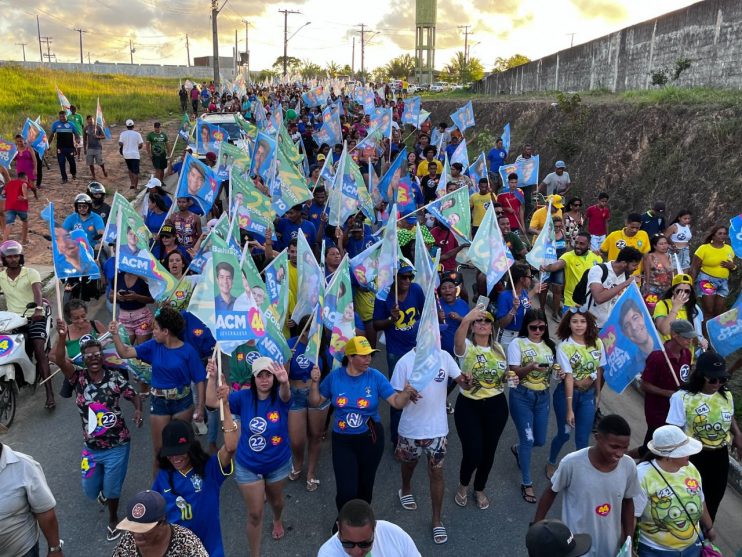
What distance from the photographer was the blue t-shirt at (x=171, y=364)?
15.9 ft

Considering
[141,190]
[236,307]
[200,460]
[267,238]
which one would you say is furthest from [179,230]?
[141,190]

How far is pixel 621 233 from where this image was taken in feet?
26.7

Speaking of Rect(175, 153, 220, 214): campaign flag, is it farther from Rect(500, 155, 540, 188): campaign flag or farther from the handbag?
Rect(500, 155, 540, 188): campaign flag

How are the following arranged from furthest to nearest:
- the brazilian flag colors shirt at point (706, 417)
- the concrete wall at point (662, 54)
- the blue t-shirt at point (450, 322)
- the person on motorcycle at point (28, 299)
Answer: the concrete wall at point (662, 54) < the person on motorcycle at point (28, 299) < the blue t-shirt at point (450, 322) < the brazilian flag colors shirt at point (706, 417)

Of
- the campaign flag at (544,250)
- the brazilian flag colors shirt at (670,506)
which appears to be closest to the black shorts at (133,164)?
the campaign flag at (544,250)

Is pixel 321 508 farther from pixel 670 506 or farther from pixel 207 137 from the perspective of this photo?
pixel 207 137

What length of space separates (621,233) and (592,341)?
3.47 meters

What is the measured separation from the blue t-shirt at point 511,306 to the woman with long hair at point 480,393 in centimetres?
134

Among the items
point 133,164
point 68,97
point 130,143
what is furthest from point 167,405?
point 68,97

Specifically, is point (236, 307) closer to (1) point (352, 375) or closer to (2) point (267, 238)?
(1) point (352, 375)

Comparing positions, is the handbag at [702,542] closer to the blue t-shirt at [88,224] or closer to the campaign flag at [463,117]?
the blue t-shirt at [88,224]

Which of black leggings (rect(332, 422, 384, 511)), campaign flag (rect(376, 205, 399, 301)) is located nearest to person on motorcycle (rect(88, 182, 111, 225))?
campaign flag (rect(376, 205, 399, 301))

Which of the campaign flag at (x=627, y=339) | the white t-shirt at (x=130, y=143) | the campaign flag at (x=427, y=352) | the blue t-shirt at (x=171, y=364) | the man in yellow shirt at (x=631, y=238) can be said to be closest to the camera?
the campaign flag at (x=427, y=352)

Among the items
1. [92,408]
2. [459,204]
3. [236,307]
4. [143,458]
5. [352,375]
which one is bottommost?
[143,458]
